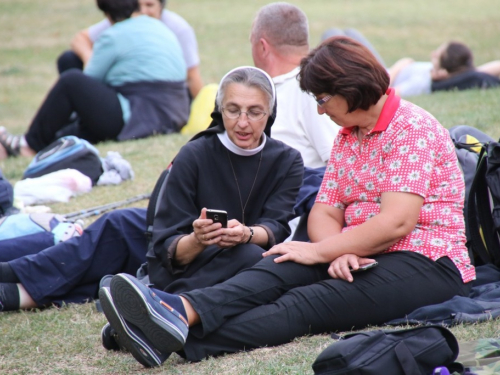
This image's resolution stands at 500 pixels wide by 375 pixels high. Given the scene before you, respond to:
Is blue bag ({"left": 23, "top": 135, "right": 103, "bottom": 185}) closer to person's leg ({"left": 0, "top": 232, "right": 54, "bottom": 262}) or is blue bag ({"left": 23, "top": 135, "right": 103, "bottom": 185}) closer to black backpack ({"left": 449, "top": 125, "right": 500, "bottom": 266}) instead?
person's leg ({"left": 0, "top": 232, "right": 54, "bottom": 262})

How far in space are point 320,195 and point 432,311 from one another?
2.64 feet

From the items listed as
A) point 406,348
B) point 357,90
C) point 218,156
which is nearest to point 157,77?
point 218,156

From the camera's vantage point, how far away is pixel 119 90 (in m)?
8.34

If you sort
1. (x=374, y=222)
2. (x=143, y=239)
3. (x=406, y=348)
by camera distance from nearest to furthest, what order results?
1. (x=406, y=348)
2. (x=374, y=222)
3. (x=143, y=239)

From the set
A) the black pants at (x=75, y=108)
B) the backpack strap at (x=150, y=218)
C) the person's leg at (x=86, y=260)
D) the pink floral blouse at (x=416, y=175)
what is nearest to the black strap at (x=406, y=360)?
the pink floral blouse at (x=416, y=175)

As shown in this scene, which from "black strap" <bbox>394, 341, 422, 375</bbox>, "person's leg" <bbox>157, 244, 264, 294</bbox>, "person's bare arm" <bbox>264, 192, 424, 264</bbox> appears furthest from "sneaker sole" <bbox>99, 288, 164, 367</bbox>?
"black strap" <bbox>394, 341, 422, 375</bbox>

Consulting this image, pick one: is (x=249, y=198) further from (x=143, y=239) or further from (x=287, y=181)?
(x=143, y=239)

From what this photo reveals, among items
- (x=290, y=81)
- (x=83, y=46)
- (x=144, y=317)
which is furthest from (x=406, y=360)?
(x=83, y=46)

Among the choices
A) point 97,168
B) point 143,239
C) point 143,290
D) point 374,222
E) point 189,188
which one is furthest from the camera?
point 97,168

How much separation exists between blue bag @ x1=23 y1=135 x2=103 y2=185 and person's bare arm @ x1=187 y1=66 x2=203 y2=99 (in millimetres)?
2831

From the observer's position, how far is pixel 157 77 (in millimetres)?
8359

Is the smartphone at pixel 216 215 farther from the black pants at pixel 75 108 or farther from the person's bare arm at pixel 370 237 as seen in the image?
the black pants at pixel 75 108

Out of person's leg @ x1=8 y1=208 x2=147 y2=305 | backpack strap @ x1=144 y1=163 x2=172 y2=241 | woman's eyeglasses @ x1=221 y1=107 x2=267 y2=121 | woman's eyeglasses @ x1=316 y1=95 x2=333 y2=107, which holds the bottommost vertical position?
person's leg @ x1=8 y1=208 x2=147 y2=305

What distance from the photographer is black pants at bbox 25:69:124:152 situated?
7.82 meters
